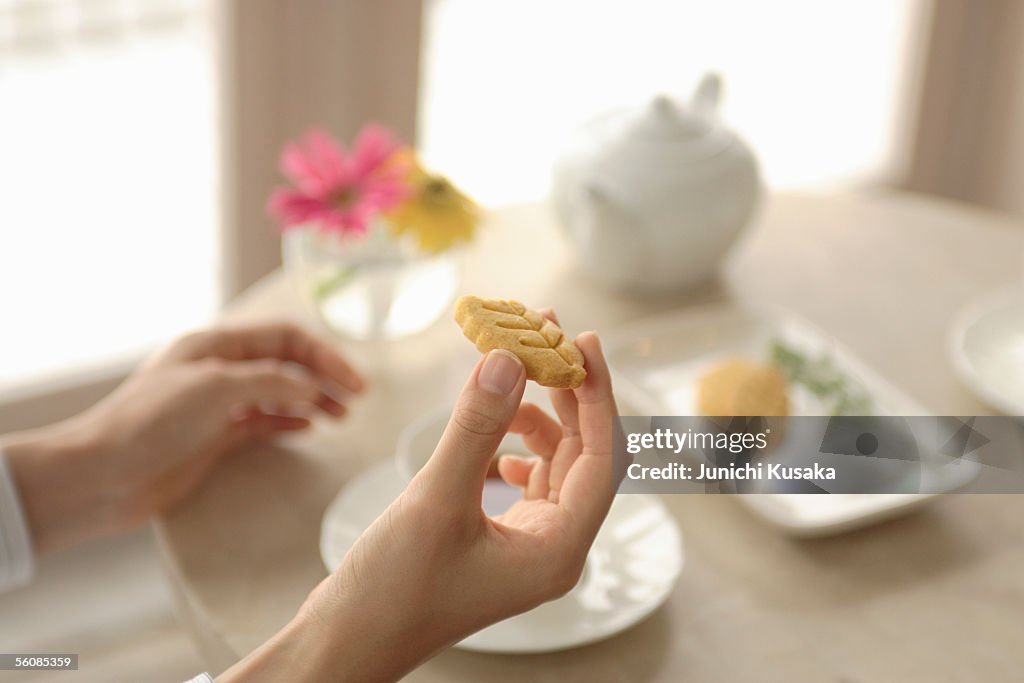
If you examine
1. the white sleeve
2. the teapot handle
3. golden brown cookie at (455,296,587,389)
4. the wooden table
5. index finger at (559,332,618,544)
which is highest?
the teapot handle

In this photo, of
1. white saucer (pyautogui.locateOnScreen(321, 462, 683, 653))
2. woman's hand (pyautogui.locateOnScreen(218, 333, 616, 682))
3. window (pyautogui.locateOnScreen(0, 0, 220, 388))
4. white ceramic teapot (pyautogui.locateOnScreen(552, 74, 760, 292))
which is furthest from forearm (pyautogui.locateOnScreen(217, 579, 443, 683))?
window (pyautogui.locateOnScreen(0, 0, 220, 388))

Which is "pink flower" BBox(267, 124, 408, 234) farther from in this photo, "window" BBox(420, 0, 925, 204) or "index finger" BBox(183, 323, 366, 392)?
"window" BBox(420, 0, 925, 204)

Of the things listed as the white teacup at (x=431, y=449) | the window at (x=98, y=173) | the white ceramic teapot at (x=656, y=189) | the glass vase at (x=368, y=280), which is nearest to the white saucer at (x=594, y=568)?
the white teacup at (x=431, y=449)

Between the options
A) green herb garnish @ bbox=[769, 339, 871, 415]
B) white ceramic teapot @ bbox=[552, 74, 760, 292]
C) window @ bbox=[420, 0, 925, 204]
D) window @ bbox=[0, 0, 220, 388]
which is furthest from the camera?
window @ bbox=[420, 0, 925, 204]

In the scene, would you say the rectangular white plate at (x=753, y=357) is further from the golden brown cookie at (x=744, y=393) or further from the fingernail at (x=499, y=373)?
the fingernail at (x=499, y=373)

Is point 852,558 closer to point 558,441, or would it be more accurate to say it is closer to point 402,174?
point 558,441

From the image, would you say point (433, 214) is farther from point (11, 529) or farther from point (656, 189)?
point (11, 529)

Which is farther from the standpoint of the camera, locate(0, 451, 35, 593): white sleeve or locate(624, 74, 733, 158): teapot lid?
locate(624, 74, 733, 158): teapot lid
